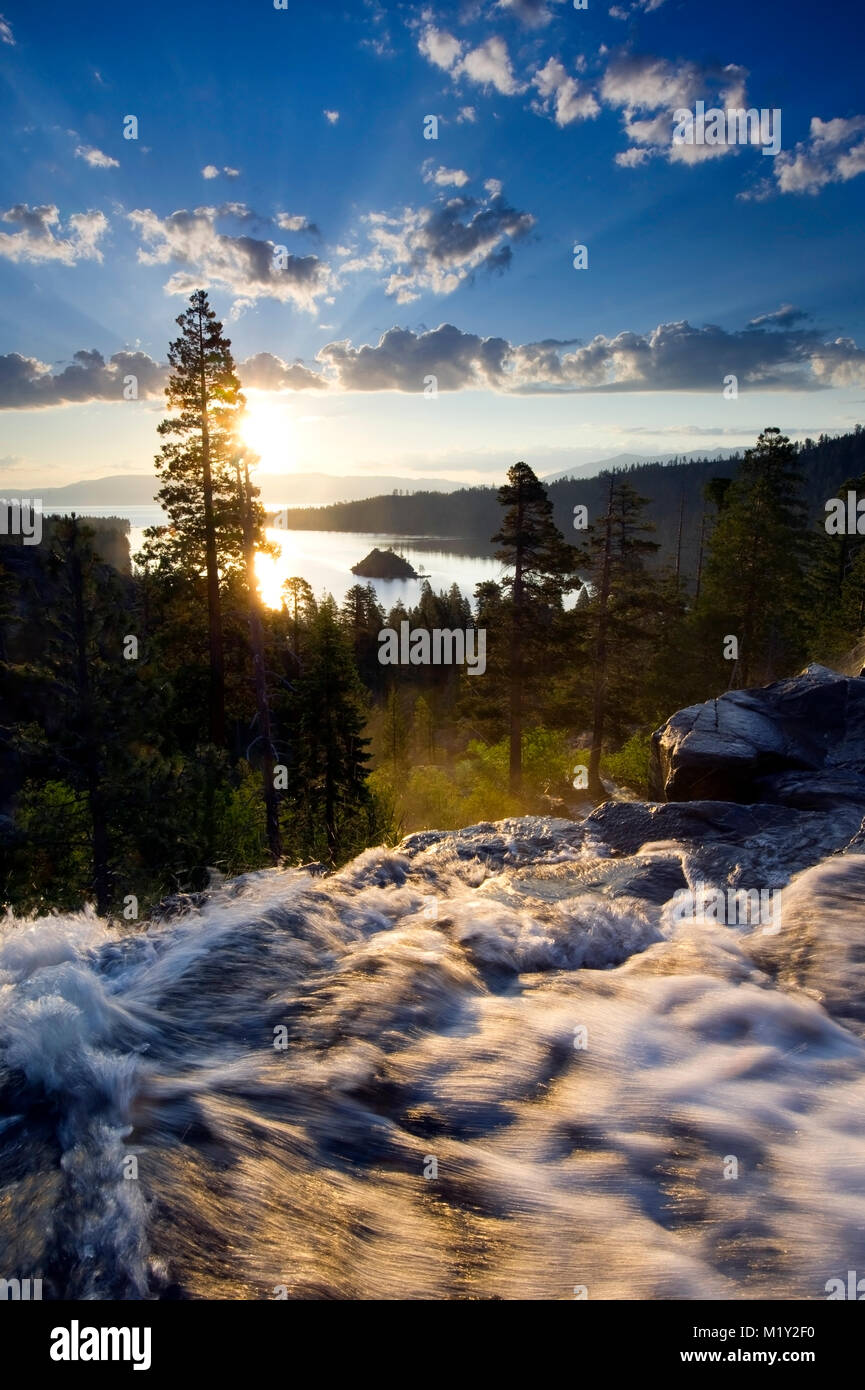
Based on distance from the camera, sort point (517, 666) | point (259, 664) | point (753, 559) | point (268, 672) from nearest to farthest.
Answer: point (259, 664), point (268, 672), point (517, 666), point (753, 559)

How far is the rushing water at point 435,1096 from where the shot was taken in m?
3.48

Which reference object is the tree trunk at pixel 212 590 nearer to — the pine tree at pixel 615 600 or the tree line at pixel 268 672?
the tree line at pixel 268 672

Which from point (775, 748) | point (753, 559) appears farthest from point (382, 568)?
point (775, 748)

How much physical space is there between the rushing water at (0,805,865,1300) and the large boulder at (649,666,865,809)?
273cm

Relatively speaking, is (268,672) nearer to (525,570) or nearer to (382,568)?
(525,570)

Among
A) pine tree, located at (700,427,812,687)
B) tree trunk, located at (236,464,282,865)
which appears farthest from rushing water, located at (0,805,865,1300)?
pine tree, located at (700,427,812,687)

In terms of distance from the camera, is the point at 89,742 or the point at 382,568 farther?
the point at 382,568

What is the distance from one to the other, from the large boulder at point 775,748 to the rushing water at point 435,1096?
273 cm

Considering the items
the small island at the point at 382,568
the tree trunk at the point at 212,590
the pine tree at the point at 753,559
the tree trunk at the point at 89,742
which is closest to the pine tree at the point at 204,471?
the tree trunk at the point at 212,590

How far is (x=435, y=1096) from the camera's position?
470 cm

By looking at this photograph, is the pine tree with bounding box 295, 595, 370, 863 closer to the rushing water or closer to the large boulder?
the large boulder

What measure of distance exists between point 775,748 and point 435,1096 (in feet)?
26.8

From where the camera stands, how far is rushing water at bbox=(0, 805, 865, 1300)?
348 centimetres
